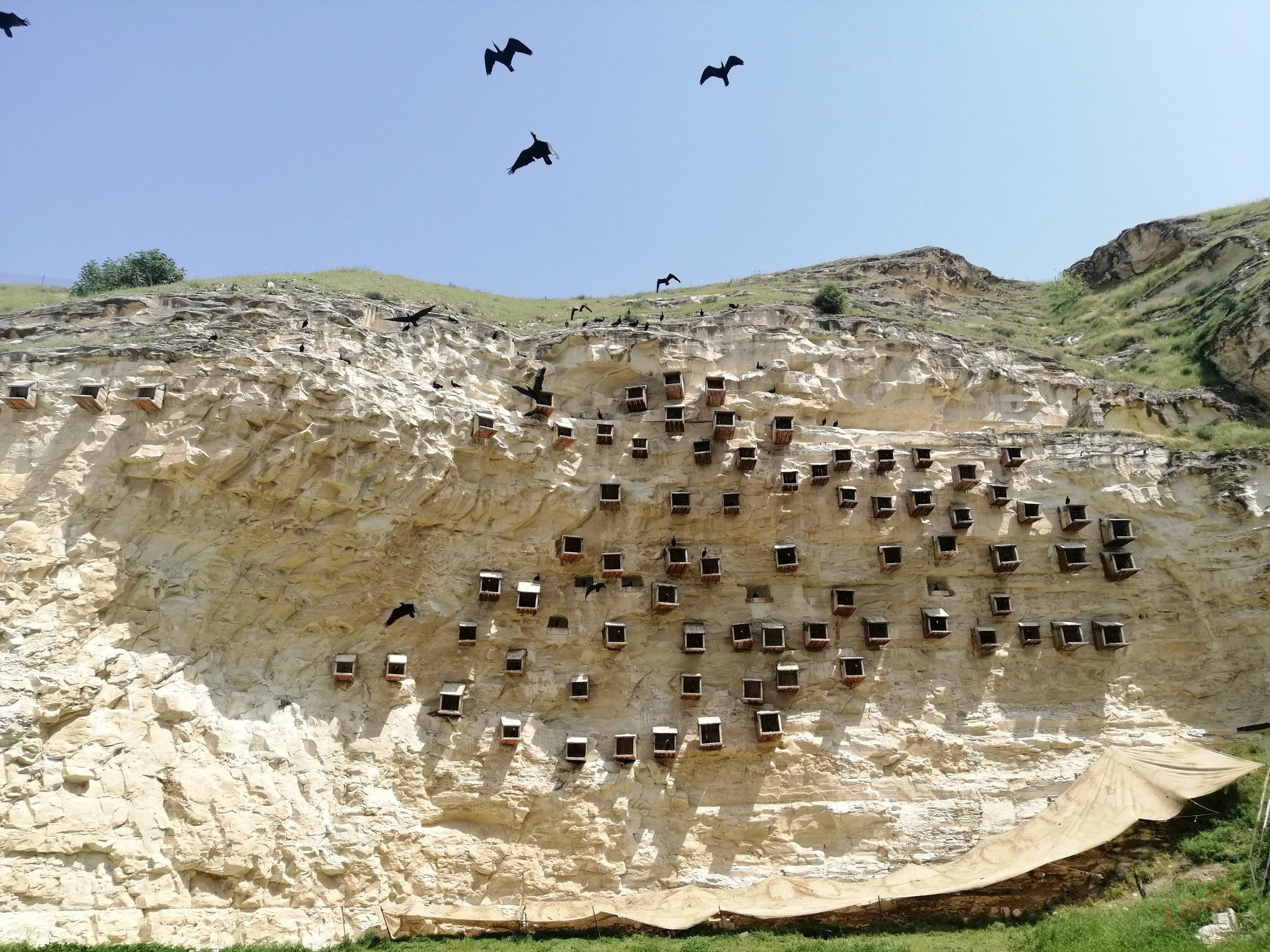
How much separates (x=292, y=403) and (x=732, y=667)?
1235 centimetres

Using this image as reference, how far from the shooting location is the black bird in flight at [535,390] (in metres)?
21.5

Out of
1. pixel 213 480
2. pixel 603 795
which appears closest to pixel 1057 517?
pixel 603 795

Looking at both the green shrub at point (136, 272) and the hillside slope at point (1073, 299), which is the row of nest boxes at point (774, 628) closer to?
the hillside slope at point (1073, 299)

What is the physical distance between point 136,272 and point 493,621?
3092cm

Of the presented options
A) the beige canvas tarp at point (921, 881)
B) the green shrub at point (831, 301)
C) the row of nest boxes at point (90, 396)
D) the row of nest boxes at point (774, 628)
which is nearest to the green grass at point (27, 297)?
the row of nest boxes at point (90, 396)

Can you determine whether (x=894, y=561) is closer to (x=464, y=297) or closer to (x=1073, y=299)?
(x=464, y=297)

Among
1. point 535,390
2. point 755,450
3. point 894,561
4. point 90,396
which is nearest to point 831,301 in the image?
point 755,450

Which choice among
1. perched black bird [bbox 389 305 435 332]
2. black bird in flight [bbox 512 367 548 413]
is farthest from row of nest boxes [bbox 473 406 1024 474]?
perched black bird [bbox 389 305 435 332]

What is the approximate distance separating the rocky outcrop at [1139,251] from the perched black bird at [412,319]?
34633 millimetres

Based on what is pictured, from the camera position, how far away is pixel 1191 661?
68.3 ft

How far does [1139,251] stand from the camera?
40188 mm

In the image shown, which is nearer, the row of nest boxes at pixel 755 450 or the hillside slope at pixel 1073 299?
the row of nest boxes at pixel 755 450

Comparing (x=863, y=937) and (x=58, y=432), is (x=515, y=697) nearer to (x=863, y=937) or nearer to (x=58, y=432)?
(x=863, y=937)

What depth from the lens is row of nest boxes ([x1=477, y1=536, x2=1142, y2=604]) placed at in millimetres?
20812
